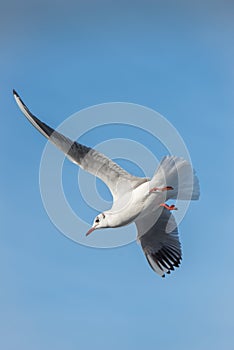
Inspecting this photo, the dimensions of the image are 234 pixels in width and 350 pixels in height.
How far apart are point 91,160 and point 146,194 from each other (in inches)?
42.4

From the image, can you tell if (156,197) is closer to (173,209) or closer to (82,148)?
(173,209)

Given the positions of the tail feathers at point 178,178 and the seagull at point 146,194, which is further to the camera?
the seagull at point 146,194

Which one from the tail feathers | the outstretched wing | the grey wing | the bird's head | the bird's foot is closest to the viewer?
the tail feathers

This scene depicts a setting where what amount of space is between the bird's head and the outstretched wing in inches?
13.5

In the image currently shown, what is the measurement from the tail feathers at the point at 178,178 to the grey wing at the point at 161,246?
127 cm

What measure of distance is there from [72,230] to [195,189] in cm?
214

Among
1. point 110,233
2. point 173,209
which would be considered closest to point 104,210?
point 110,233

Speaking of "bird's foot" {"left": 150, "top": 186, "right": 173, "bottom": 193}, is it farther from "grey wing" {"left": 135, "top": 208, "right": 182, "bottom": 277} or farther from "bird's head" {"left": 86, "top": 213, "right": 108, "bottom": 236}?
"grey wing" {"left": 135, "top": 208, "right": 182, "bottom": 277}

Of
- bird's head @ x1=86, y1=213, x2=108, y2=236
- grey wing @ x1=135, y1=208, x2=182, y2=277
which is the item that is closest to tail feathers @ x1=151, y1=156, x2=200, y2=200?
bird's head @ x1=86, y1=213, x2=108, y2=236

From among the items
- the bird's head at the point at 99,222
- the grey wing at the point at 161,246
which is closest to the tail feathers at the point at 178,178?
the bird's head at the point at 99,222

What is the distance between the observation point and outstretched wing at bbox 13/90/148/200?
11.2m

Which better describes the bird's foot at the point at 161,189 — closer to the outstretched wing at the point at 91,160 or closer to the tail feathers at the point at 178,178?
the tail feathers at the point at 178,178

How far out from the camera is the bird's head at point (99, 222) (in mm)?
11477

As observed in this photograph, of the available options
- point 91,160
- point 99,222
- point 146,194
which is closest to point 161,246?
point 99,222
